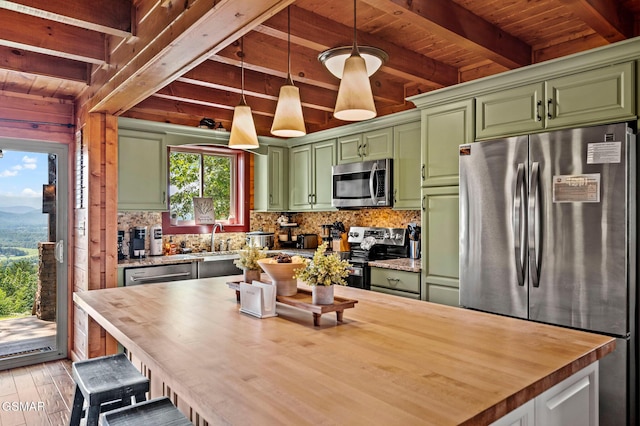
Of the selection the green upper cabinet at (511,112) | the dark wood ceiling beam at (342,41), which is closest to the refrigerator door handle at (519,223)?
the green upper cabinet at (511,112)

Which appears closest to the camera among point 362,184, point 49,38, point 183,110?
point 49,38

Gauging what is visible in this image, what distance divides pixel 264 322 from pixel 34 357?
3.29 metres

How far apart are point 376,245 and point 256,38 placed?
237cm

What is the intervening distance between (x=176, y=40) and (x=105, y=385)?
1627 mm

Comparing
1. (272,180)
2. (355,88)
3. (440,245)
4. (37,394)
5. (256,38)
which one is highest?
(256,38)

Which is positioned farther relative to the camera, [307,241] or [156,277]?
[307,241]

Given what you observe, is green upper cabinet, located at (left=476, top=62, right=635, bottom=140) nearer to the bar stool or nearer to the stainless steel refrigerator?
the stainless steel refrigerator

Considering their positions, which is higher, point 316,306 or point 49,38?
point 49,38

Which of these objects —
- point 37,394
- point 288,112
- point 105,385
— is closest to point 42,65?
point 288,112

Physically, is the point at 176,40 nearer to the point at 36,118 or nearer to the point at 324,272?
the point at 324,272

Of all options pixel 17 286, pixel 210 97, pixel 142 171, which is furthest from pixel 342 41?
pixel 17 286

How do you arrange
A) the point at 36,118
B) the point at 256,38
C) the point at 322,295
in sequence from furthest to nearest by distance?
the point at 36,118 < the point at 256,38 < the point at 322,295

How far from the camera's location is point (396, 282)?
364cm

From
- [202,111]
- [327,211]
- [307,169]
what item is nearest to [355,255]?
[327,211]
